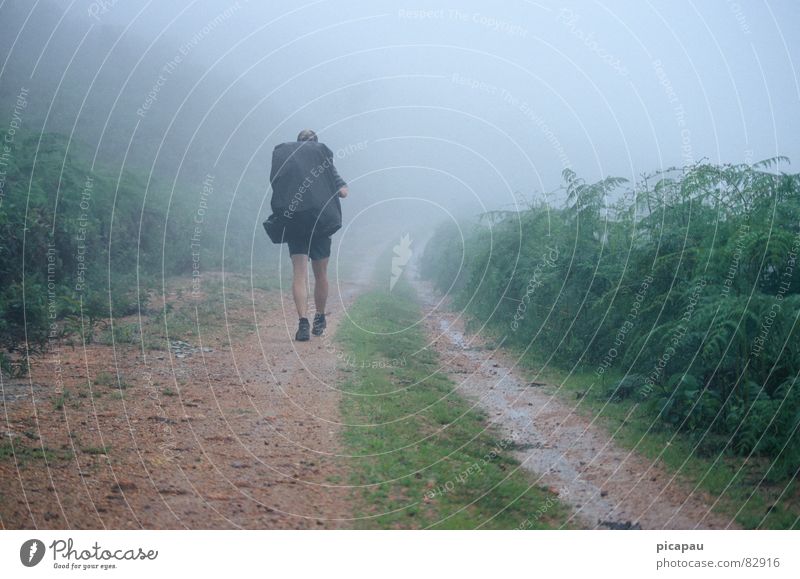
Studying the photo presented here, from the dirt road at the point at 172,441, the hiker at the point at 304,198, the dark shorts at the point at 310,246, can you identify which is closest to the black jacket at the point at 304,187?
the hiker at the point at 304,198

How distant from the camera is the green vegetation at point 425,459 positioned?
3645mm

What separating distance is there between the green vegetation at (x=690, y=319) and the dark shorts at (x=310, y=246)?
9.20ft

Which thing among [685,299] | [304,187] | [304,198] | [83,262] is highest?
A: [304,187]

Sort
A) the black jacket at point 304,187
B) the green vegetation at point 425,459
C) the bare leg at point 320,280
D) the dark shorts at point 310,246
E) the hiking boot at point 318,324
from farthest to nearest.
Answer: the hiking boot at point 318,324
the bare leg at point 320,280
the dark shorts at point 310,246
the black jacket at point 304,187
the green vegetation at point 425,459

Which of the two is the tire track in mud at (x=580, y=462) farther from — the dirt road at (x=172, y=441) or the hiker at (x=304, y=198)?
the hiker at (x=304, y=198)

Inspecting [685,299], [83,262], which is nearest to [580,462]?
[685,299]

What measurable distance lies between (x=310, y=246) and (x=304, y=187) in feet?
2.29

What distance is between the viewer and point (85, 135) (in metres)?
19.1

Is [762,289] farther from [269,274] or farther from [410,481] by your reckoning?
[269,274]

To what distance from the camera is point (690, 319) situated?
4965 mm

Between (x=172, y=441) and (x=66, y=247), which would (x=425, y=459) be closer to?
(x=172, y=441)

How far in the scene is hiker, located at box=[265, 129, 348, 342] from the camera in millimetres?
7152

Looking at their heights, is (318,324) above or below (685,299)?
below
